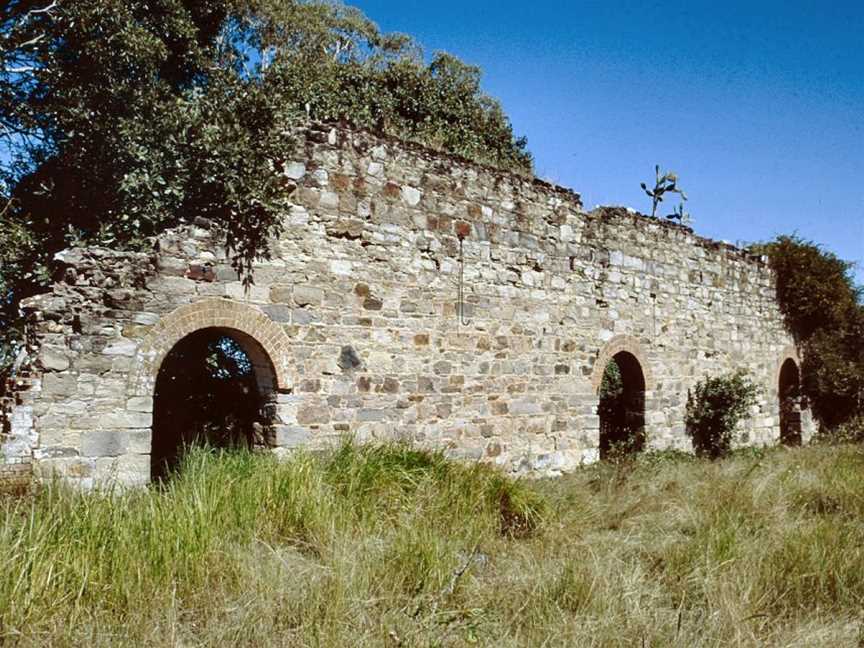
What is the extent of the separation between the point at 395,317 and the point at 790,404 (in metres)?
12.0

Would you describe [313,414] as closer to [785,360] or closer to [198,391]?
[198,391]

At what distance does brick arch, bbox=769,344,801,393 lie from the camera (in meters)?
15.0

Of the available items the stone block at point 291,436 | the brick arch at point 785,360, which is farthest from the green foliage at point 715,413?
the stone block at point 291,436

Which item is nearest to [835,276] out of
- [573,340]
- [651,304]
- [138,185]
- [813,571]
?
[651,304]

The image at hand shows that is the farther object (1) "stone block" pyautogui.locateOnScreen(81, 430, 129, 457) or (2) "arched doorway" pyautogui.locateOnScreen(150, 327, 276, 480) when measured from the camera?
(2) "arched doorway" pyautogui.locateOnScreen(150, 327, 276, 480)

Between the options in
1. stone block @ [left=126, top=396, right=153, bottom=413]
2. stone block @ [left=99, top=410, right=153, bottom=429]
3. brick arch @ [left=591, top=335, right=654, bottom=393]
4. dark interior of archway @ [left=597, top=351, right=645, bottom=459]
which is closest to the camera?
stone block @ [left=99, top=410, right=153, bottom=429]

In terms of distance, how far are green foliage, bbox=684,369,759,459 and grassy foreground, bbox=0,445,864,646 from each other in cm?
573

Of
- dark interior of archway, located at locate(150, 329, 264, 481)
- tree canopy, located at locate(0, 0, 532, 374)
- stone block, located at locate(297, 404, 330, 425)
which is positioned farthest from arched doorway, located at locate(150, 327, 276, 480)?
stone block, located at locate(297, 404, 330, 425)

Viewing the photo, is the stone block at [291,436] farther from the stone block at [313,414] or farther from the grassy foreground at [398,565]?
the grassy foreground at [398,565]

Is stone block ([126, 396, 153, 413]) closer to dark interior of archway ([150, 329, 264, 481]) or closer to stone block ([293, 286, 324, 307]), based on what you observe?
stone block ([293, 286, 324, 307])

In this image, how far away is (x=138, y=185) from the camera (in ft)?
27.4

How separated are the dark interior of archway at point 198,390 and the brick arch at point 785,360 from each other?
455 inches

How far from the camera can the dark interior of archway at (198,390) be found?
1036 cm

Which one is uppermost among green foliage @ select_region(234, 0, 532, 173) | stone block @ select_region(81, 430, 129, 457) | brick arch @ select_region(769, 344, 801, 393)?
green foliage @ select_region(234, 0, 532, 173)
